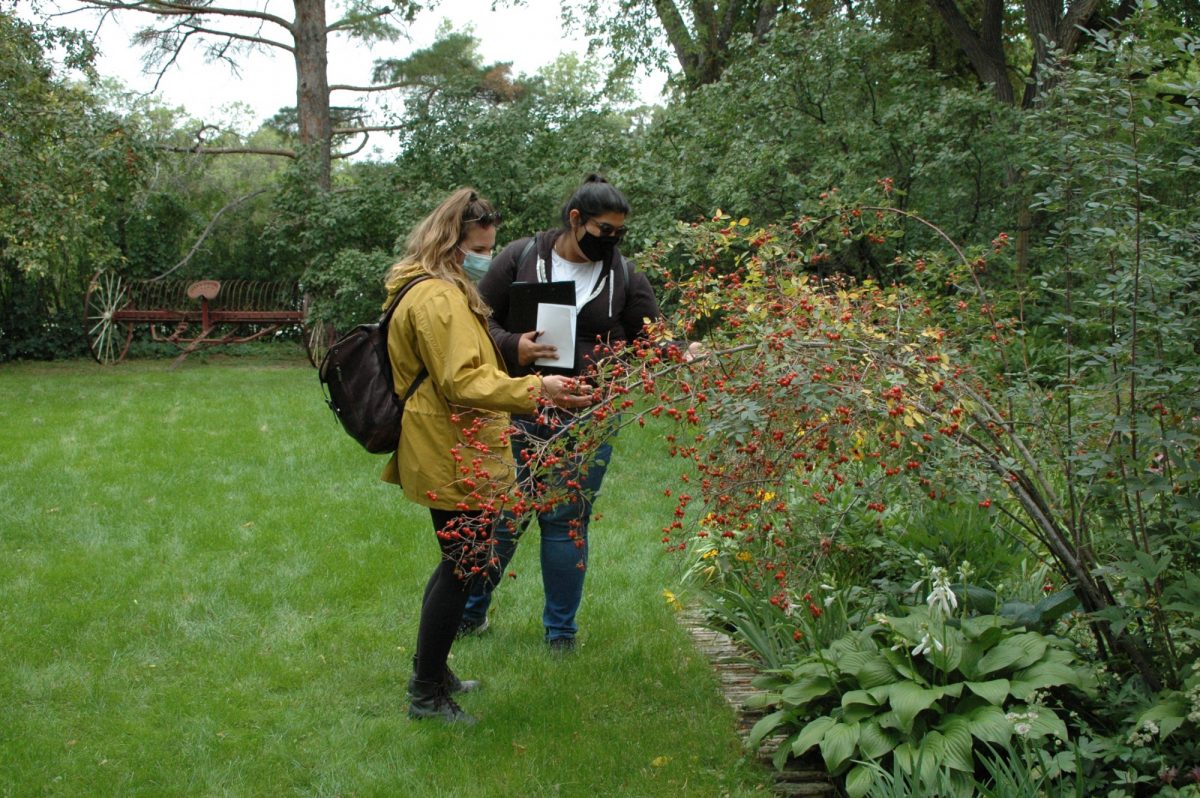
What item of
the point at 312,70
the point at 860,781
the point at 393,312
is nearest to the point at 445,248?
the point at 393,312

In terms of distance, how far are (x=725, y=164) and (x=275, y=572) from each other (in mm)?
5199

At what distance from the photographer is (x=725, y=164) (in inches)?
360

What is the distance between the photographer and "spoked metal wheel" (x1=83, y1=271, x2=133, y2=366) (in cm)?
1715

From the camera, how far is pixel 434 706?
394cm

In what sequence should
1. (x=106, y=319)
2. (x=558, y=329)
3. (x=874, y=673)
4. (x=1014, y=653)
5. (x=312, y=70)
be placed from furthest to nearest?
(x=312, y=70) < (x=106, y=319) < (x=558, y=329) < (x=874, y=673) < (x=1014, y=653)

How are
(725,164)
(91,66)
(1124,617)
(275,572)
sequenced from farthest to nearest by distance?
1. (91,66)
2. (725,164)
3. (275,572)
4. (1124,617)

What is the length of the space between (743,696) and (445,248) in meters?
1.95

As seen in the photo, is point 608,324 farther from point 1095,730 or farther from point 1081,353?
point 1095,730

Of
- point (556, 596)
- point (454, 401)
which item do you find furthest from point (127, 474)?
point (454, 401)

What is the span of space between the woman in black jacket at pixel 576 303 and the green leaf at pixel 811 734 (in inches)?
43.1

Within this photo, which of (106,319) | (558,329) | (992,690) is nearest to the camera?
(992,690)

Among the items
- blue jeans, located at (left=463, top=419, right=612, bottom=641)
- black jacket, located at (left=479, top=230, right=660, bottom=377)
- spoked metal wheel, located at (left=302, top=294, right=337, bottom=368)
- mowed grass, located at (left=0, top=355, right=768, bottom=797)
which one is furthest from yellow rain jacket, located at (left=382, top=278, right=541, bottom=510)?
spoked metal wheel, located at (left=302, top=294, right=337, bottom=368)

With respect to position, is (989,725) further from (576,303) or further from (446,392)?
(576,303)

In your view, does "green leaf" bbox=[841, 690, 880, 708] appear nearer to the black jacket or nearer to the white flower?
the white flower
